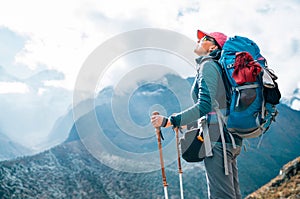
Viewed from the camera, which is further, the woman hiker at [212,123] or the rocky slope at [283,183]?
the rocky slope at [283,183]

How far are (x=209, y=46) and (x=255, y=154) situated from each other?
120859 millimetres

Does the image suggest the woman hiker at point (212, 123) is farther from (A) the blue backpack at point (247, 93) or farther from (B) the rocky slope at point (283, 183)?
(B) the rocky slope at point (283, 183)

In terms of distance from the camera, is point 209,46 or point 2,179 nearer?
point 209,46

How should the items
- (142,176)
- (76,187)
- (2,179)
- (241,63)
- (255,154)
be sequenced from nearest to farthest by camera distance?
(241,63) → (2,179) → (76,187) → (142,176) → (255,154)

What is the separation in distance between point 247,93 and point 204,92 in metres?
0.38

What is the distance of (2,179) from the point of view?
150 feet

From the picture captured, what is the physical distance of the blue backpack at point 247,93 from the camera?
2.65 metres

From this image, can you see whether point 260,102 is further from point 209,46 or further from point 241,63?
point 209,46

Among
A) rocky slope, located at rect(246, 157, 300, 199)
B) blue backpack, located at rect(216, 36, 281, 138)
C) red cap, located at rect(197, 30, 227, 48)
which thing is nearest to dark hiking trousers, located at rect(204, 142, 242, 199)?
blue backpack, located at rect(216, 36, 281, 138)

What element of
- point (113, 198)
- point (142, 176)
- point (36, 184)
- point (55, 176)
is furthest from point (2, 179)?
point (142, 176)

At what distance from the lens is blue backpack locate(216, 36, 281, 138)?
2.65 metres

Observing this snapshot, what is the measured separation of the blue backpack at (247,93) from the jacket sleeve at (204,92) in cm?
A: 14

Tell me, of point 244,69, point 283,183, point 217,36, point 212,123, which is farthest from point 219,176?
point 283,183

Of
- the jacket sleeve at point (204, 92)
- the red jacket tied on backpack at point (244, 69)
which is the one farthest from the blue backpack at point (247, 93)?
the jacket sleeve at point (204, 92)
